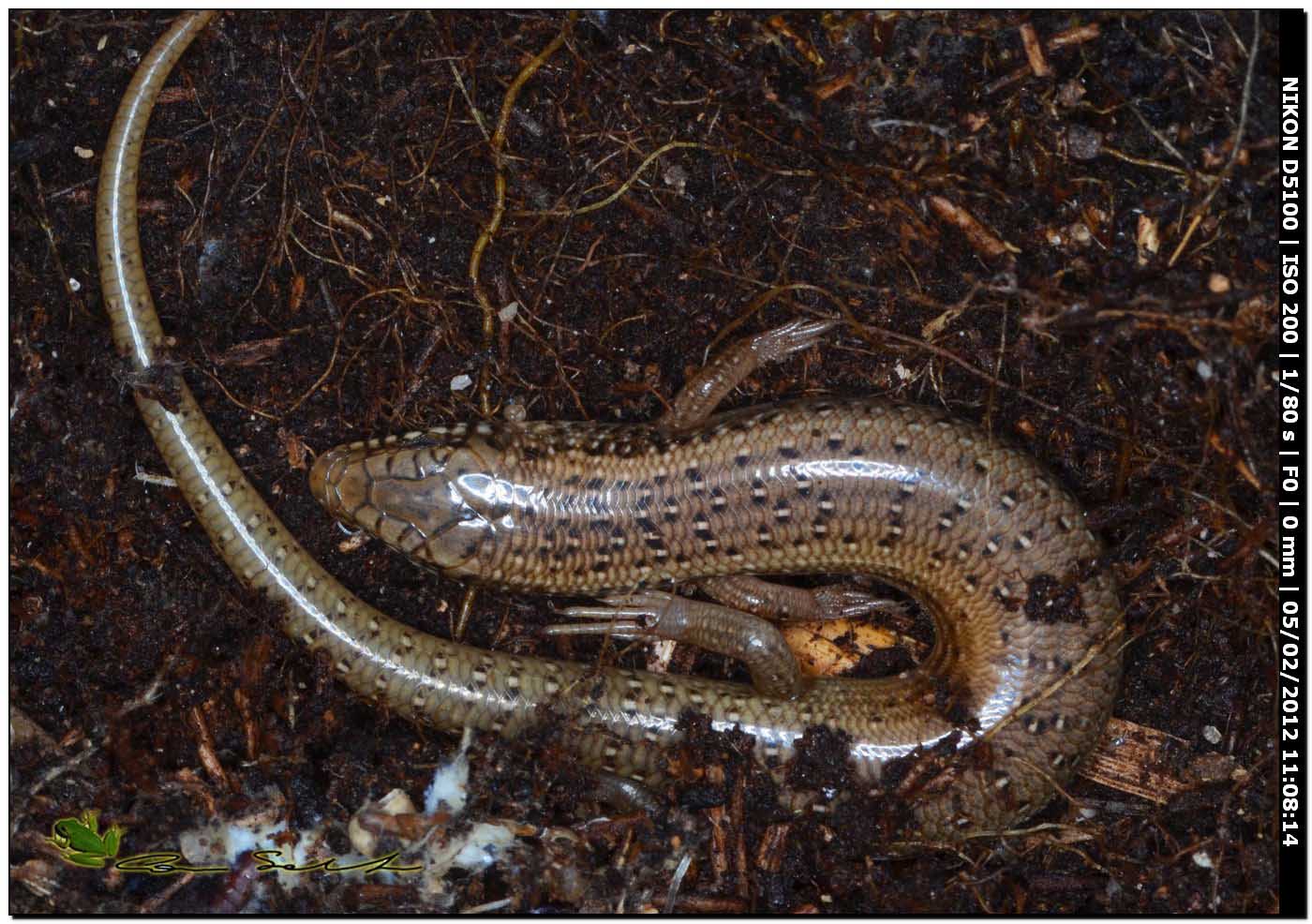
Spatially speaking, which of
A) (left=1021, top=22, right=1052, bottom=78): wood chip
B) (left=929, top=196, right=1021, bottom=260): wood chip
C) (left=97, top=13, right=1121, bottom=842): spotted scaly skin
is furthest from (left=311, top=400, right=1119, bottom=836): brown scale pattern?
(left=1021, top=22, right=1052, bottom=78): wood chip

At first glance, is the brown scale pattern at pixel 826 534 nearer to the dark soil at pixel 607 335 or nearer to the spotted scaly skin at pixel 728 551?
the spotted scaly skin at pixel 728 551

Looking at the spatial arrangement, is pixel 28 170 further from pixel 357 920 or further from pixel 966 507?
pixel 966 507

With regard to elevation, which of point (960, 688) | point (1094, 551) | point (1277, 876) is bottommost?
point (1277, 876)

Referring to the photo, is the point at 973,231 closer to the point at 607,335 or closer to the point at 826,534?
the point at 826,534

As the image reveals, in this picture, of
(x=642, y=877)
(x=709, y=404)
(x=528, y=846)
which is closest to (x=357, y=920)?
(x=528, y=846)

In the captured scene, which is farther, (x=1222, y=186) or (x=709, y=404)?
(x=709, y=404)

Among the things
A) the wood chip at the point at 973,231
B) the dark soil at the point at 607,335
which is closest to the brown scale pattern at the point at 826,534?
the dark soil at the point at 607,335
